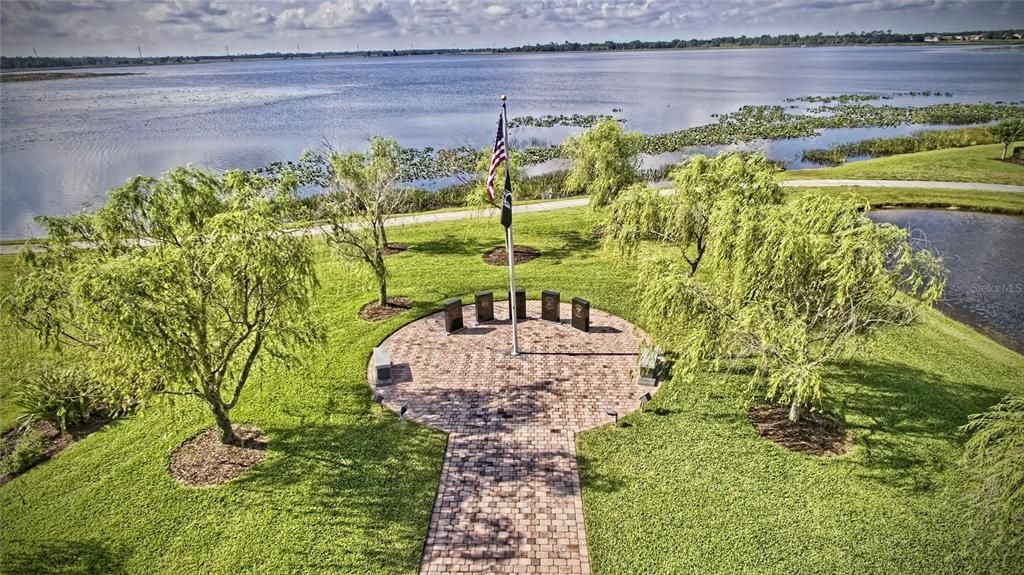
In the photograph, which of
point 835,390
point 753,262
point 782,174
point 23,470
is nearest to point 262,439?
point 23,470

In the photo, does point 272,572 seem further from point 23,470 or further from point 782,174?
point 782,174

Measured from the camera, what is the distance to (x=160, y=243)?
1283 cm

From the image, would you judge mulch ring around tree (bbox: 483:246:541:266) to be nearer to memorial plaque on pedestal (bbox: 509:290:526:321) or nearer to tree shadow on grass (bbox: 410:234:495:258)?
tree shadow on grass (bbox: 410:234:495:258)

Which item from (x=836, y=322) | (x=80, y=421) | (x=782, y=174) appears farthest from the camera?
(x=782, y=174)

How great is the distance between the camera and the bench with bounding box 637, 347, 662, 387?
13.9 m

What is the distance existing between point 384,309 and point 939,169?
38158 millimetres

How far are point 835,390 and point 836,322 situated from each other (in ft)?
12.3

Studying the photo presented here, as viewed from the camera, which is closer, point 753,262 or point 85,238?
point 753,262

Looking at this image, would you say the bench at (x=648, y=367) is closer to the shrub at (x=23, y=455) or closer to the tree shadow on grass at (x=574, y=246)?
the tree shadow on grass at (x=574, y=246)

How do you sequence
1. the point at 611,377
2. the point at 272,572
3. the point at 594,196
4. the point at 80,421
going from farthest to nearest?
the point at 594,196 → the point at 611,377 → the point at 80,421 → the point at 272,572

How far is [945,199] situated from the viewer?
29328mm

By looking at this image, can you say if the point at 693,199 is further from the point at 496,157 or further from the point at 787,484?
the point at 787,484

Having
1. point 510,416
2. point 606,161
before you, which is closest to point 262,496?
point 510,416

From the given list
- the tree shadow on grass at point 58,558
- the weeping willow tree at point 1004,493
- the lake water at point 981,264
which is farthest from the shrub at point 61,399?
the lake water at point 981,264
